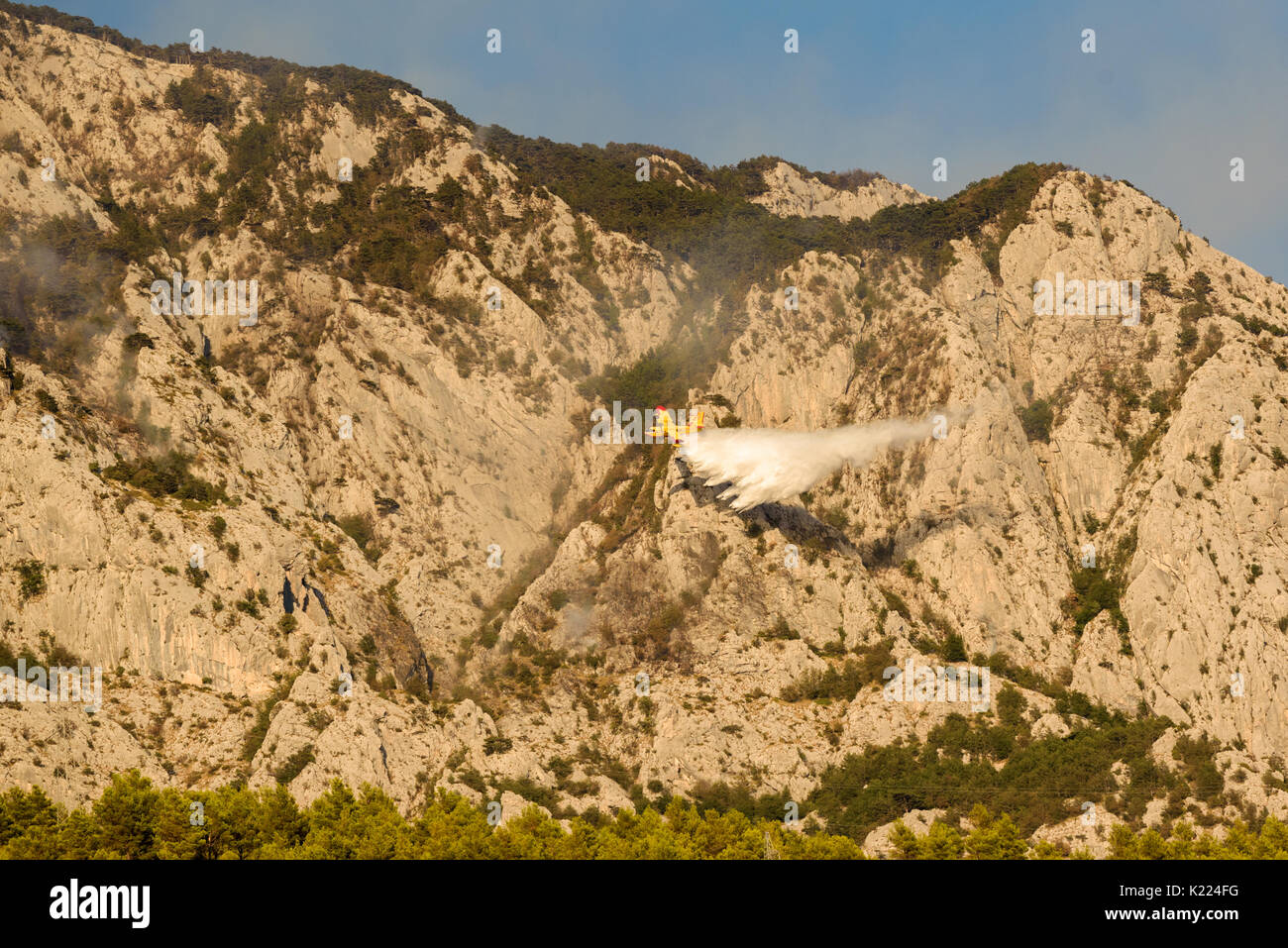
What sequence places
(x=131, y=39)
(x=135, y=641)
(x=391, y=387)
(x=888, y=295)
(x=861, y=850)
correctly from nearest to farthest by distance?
(x=861, y=850) < (x=135, y=641) < (x=391, y=387) < (x=888, y=295) < (x=131, y=39)

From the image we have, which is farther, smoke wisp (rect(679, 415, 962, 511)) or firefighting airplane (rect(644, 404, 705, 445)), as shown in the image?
firefighting airplane (rect(644, 404, 705, 445))

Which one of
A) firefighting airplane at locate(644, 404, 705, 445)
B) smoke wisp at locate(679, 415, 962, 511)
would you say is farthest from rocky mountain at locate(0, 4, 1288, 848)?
firefighting airplane at locate(644, 404, 705, 445)

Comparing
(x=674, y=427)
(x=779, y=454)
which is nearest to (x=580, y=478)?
(x=674, y=427)

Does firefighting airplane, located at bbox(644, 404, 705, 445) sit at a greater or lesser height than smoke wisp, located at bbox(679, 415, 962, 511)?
greater

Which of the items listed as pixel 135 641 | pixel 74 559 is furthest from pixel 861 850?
pixel 74 559

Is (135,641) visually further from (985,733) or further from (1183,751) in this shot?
(1183,751)

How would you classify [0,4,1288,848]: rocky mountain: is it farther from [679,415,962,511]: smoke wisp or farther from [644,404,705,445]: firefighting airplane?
[644,404,705,445]: firefighting airplane
